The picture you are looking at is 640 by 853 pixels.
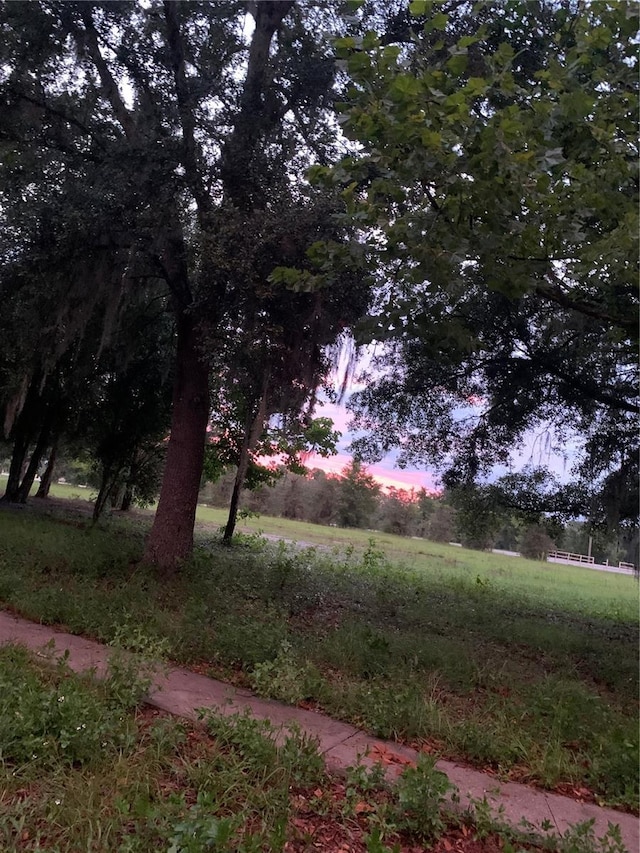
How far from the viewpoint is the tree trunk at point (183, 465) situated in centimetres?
763

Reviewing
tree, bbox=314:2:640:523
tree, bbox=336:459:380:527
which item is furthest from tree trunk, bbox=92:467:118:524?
tree, bbox=336:459:380:527

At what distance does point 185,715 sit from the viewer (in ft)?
11.6

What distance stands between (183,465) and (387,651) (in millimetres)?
3802

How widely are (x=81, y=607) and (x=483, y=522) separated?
6.63m

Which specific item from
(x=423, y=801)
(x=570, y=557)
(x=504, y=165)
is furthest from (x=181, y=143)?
(x=570, y=557)

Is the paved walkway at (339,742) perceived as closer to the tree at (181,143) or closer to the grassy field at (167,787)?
the grassy field at (167,787)

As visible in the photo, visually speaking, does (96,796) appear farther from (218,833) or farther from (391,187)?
(391,187)

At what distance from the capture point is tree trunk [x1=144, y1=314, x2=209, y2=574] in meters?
7.63

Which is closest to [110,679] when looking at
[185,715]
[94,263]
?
[185,715]

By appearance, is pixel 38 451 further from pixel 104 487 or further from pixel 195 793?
pixel 195 793

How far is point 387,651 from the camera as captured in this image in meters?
5.23

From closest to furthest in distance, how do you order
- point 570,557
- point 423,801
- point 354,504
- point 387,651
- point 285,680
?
1. point 423,801
2. point 285,680
3. point 387,651
4. point 570,557
5. point 354,504

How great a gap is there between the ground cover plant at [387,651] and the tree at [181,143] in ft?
4.41

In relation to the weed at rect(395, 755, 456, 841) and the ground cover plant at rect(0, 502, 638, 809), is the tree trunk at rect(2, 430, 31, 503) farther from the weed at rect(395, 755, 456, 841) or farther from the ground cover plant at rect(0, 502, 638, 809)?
the weed at rect(395, 755, 456, 841)
